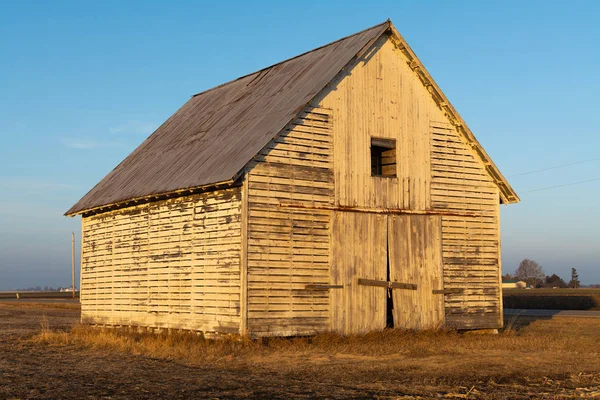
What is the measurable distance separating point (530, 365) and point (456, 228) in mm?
7502

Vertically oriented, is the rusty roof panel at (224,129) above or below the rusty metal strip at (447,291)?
above

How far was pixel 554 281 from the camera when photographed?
5689 inches

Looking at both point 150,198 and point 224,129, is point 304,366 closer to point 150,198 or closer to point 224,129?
point 150,198

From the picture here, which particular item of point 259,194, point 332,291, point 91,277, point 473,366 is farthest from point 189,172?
point 473,366

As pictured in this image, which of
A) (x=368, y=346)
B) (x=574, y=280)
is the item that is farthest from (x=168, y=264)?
(x=574, y=280)

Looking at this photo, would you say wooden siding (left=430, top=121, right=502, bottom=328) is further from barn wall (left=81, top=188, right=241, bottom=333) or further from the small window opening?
barn wall (left=81, top=188, right=241, bottom=333)

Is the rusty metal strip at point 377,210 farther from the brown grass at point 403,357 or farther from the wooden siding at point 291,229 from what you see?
the brown grass at point 403,357

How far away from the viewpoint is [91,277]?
26453 mm

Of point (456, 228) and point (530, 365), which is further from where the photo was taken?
point (456, 228)

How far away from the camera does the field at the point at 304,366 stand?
39.8ft

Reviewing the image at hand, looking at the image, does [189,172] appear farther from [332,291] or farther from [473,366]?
[473,366]

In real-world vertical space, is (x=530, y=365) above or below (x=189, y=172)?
below

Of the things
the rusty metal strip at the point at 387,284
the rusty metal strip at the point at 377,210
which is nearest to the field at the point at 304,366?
the rusty metal strip at the point at 387,284

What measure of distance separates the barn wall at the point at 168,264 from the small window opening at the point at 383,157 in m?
Answer: 4.92
